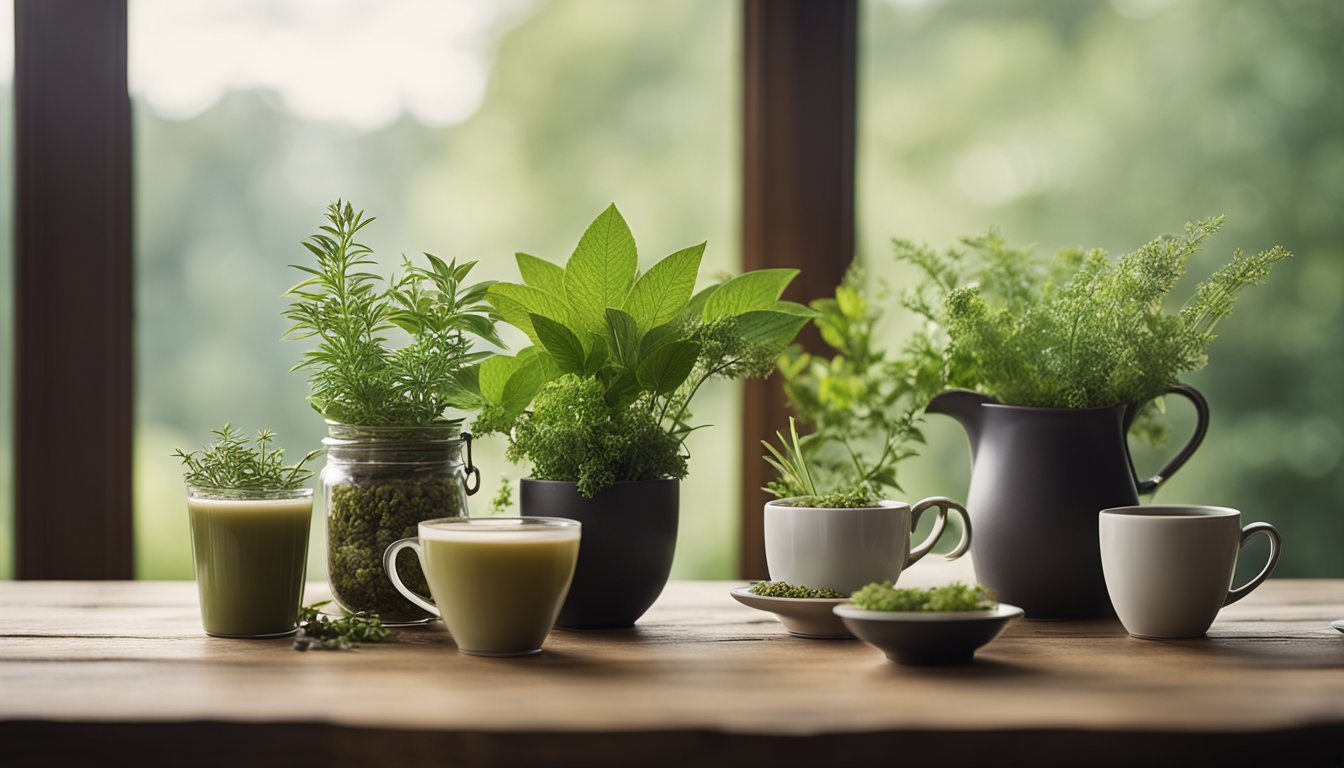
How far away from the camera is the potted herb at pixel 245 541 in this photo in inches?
36.1

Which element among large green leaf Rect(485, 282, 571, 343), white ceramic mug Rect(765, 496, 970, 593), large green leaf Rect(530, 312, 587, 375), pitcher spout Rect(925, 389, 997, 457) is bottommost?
white ceramic mug Rect(765, 496, 970, 593)

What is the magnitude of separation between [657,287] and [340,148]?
3.06ft

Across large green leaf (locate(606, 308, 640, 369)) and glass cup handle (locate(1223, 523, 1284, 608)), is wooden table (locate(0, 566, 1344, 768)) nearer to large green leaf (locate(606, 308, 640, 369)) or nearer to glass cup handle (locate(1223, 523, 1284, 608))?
glass cup handle (locate(1223, 523, 1284, 608))

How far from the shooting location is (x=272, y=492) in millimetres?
924

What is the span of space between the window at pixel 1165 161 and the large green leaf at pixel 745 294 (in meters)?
0.80

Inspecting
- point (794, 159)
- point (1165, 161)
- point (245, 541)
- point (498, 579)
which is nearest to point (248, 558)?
point (245, 541)

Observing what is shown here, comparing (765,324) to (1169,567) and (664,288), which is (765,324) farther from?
(1169,567)

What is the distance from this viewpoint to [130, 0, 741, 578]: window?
170cm

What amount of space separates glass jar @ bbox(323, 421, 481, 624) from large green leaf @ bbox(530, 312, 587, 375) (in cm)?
11

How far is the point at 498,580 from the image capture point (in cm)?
85

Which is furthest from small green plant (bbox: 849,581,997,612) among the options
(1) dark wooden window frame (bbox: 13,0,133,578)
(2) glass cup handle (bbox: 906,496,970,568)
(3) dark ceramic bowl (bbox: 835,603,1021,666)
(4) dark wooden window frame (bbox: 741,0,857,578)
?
(1) dark wooden window frame (bbox: 13,0,133,578)

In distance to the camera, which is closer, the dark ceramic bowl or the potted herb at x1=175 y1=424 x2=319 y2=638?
the dark ceramic bowl

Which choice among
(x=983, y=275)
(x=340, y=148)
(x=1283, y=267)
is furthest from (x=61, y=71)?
(x=1283, y=267)

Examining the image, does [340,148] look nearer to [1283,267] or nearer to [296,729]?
[296,729]
